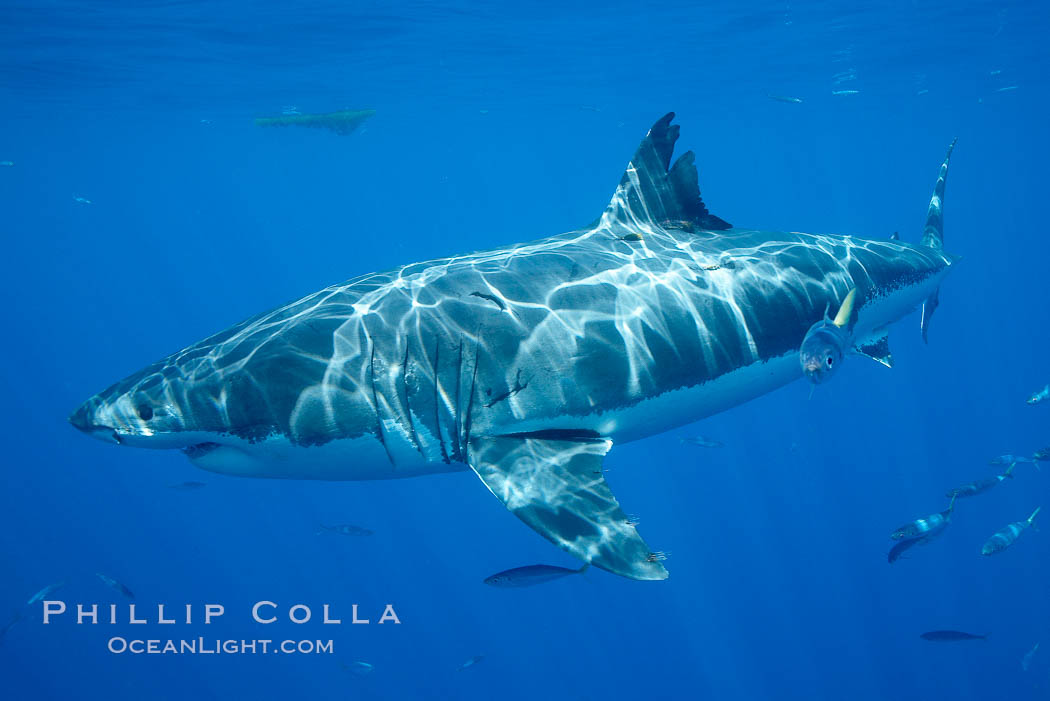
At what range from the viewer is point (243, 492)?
23172mm

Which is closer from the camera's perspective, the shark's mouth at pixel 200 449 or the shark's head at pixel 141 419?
the shark's head at pixel 141 419

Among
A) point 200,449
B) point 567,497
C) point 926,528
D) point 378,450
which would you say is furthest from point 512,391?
point 926,528

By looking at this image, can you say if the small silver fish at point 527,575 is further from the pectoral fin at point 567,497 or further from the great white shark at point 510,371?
the pectoral fin at point 567,497

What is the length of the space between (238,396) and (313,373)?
47 cm

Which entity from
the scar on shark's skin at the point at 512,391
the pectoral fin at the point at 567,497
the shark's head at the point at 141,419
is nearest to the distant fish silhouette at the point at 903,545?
the pectoral fin at the point at 567,497

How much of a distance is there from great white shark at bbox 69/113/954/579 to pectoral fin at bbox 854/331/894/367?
1025 millimetres

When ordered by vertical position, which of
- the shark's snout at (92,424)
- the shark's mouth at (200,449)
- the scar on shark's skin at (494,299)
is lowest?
the shark's mouth at (200,449)

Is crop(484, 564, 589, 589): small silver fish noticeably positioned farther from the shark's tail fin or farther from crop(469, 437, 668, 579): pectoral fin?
the shark's tail fin

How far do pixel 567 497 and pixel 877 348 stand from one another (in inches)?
186

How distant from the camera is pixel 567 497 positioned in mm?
3707

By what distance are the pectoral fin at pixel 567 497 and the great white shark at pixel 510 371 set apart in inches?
0.4

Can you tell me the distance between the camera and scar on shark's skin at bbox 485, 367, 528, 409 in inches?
159

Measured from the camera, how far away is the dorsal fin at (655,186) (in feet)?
19.2

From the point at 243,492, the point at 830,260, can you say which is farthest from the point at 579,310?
the point at 243,492
